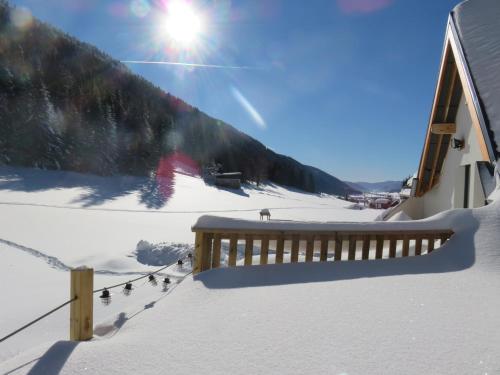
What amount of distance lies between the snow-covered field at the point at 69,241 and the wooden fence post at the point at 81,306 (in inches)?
11.7

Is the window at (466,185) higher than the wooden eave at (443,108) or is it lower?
lower

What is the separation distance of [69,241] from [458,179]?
1042 centimetres

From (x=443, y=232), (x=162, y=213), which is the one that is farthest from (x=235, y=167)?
(x=443, y=232)

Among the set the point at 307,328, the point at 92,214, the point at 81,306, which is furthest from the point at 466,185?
the point at 92,214

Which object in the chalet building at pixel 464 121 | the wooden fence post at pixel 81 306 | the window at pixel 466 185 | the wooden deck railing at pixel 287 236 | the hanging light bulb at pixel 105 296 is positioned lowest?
the hanging light bulb at pixel 105 296

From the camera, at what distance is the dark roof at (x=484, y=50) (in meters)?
5.27

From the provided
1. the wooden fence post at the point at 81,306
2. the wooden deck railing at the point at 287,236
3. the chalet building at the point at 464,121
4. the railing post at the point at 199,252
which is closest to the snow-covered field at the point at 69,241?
the wooden fence post at the point at 81,306

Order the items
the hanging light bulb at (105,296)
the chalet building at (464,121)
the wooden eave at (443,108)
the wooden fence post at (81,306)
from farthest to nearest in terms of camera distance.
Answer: the wooden eave at (443,108)
the chalet building at (464,121)
the hanging light bulb at (105,296)
the wooden fence post at (81,306)

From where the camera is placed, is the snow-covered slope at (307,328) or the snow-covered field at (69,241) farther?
the snow-covered field at (69,241)

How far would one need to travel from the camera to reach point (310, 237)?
3.94 m

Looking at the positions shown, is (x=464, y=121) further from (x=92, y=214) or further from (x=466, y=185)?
(x=92, y=214)

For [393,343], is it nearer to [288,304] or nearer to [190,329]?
[288,304]

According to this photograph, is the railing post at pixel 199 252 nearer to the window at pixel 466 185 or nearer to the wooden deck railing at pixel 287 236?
the wooden deck railing at pixel 287 236

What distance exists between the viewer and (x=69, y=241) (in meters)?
9.23
